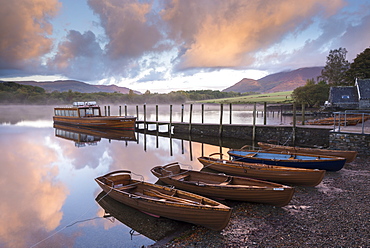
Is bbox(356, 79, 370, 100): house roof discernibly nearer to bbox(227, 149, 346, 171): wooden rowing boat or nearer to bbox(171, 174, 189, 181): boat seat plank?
bbox(227, 149, 346, 171): wooden rowing boat

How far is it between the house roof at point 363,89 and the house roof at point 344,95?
82.9 inches

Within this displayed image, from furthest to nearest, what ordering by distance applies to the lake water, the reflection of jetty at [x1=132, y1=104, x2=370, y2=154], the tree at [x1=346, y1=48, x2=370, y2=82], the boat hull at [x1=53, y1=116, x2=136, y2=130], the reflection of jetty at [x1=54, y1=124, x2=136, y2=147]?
1. the tree at [x1=346, y1=48, x2=370, y2=82]
2. the boat hull at [x1=53, y1=116, x2=136, y2=130]
3. the reflection of jetty at [x1=54, y1=124, x2=136, y2=147]
4. the reflection of jetty at [x1=132, y1=104, x2=370, y2=154]
5. the lake water

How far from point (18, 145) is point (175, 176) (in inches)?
833

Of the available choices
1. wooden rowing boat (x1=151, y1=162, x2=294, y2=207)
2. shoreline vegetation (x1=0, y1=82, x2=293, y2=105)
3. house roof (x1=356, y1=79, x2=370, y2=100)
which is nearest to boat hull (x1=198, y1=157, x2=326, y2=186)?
wooden rowing boat (x1=151, y1=162, x2=294, y2=207)

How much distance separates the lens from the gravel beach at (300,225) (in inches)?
225

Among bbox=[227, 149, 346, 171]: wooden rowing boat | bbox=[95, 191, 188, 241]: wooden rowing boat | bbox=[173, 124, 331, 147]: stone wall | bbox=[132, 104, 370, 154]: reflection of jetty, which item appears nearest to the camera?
bbox=[95, 191, 188, 241]: wooden rowing boat

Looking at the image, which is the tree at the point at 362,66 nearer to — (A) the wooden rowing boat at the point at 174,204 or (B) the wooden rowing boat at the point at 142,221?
(A) the wooden rowing boat at the point at 174,204

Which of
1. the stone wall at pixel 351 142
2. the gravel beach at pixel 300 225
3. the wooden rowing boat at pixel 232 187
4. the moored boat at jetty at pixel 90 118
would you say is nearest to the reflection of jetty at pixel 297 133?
the stone wall at pixel 351 142

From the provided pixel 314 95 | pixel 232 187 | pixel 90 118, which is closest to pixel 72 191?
pixel 232 187

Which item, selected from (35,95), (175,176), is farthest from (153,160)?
(35,95)

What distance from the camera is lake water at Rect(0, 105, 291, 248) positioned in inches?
283

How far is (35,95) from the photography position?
127 metres

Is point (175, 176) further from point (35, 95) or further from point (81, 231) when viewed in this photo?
point (35, 95)

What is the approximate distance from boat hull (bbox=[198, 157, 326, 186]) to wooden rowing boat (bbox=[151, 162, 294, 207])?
1.93m
